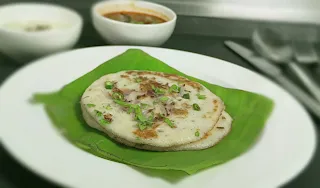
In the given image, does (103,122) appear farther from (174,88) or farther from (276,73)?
(276,73)

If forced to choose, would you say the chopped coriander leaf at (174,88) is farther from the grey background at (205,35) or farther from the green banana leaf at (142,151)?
the grey background at (205,35)

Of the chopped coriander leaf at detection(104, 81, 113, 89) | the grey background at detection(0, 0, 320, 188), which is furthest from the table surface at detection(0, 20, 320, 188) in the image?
the chopped coriander leaf at detection(104, 81, 113, 89)

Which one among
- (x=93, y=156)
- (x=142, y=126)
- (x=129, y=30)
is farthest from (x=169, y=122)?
(x=129, y=30)

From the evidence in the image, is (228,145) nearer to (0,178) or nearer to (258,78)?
(258,78)

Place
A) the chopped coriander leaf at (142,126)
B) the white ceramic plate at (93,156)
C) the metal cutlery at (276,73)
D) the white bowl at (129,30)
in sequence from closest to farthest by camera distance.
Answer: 1. the white ceramic plate at (93,156)
2. the chopped coriander leaf at (142,126)
3. the metal cutlery at (276,73)
4. the white bowl at (129,30)

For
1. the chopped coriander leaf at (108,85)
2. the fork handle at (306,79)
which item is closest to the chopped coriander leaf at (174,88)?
the chopped coriander leaf at (108,85)

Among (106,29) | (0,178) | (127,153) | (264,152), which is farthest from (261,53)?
(0,178)

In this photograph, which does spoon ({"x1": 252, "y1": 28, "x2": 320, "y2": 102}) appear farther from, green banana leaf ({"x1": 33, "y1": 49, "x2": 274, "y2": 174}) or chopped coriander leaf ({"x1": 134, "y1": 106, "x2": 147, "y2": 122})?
chopped coriander leaf ({"x1": 134, "y1": 106, "x2": 147, "y2": 122})
